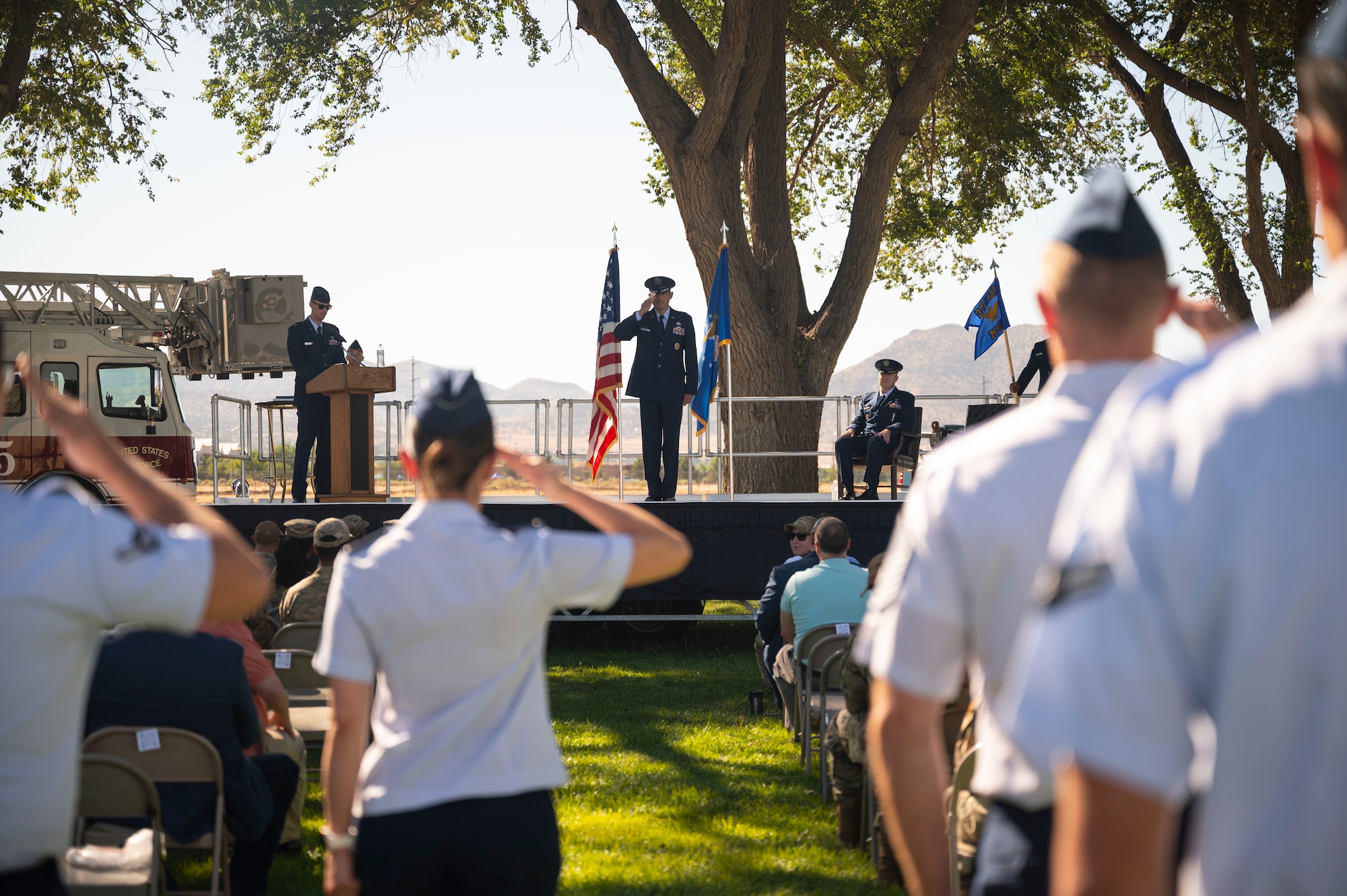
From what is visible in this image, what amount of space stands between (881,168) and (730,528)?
7300mm

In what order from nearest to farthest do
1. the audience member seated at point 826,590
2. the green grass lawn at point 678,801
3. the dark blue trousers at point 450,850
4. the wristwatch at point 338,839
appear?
the dark blue trousers at point 450,850, the wristwatch at point 338,839, the green grass lawn at point 678,801, the audience member seated at point 826,590

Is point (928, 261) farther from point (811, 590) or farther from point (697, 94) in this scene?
point (811, 590)

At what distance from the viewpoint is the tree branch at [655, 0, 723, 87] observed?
53.0 ft

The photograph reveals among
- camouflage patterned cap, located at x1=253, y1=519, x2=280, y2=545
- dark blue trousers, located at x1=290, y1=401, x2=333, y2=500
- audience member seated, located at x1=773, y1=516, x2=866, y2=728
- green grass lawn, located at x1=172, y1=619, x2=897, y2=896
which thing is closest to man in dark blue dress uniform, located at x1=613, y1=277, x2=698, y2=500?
green grass lawn, located at x1=172, y1=619, x2=897, y2=896

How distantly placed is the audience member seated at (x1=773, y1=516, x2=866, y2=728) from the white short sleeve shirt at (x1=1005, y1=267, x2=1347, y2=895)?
20.2ft

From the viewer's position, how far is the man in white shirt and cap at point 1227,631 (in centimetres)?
98

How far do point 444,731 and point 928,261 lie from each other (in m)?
23.1

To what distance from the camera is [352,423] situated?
11719 mm

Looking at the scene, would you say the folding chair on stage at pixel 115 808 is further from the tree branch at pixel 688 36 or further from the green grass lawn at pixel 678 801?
the tree branch at pixel 688 36

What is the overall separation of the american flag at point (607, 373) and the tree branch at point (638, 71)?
3.83m

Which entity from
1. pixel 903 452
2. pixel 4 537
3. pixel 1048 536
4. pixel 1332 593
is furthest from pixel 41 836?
pixel 903 452

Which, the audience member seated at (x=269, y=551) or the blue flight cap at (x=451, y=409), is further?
the audience member seated at (x=269, y=551)

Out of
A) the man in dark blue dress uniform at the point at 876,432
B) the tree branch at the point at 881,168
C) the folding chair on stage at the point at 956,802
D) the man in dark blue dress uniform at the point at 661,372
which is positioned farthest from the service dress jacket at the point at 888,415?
the folding chair on stage at the point at 956,802

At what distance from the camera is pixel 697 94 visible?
21.2 meters
